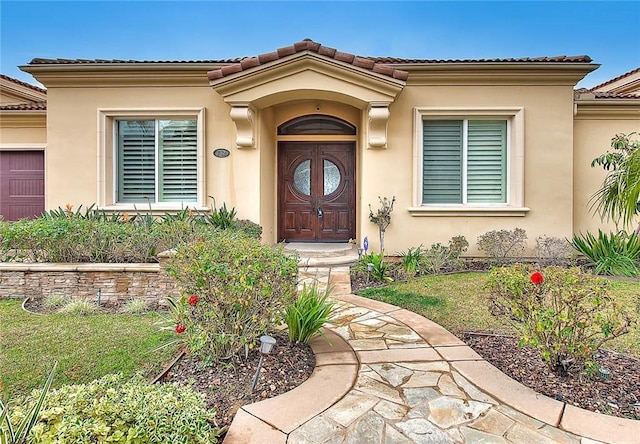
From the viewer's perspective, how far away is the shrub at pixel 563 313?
2754 mm

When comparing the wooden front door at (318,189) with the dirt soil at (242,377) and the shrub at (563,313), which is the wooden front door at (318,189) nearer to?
the dirt soil at (242,377)

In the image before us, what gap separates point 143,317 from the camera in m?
4.80

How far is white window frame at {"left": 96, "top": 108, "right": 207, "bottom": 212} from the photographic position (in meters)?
8.23

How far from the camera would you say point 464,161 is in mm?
8352

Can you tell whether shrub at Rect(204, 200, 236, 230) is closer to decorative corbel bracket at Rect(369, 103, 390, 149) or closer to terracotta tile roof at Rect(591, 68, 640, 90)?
decorative corbel bracket at Rect(369, 103, 390, 149)

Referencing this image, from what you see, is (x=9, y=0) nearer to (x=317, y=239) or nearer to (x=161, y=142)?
(x=161, y=142)

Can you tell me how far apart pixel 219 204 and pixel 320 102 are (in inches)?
145

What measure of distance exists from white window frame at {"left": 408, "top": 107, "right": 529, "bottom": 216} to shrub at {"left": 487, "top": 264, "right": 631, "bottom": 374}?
5.06 meters

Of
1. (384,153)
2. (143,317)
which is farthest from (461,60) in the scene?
(143,317)

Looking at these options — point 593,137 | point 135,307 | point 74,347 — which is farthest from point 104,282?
point 593,137

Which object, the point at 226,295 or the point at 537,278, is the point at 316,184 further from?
the point at 537,278

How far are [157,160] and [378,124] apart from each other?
536 cm

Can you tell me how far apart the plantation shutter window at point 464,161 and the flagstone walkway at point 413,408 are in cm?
538

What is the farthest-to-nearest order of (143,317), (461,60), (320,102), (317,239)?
1. (317,239)
2. (320,102)
3. (461,60)
4. (143,317)
